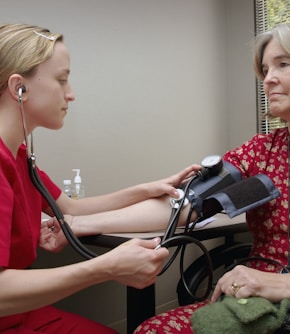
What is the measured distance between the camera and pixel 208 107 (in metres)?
2.75

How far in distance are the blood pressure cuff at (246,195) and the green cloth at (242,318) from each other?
1.12ft

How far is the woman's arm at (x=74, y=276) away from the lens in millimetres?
816

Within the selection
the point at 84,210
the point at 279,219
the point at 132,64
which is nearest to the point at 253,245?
the point at 279,219

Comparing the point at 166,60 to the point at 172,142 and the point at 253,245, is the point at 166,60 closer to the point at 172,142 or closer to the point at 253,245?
the point at 172,142

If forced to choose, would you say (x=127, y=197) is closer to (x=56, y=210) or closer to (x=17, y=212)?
(x=56, y=210)

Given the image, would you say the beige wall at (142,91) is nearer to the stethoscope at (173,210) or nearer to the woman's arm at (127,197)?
the woman's arm at (127,197)

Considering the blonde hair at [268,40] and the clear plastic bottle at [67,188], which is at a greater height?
the blonde hair at [268,40]

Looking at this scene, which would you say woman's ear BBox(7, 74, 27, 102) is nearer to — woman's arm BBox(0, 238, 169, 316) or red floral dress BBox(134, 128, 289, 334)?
woman's arm BBox(0, 238, 169, 316)

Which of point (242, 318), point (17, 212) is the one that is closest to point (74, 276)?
point (17, 212)

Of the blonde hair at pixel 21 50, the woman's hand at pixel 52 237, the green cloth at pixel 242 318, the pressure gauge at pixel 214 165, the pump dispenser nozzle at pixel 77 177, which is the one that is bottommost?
the green cloth at pixel 242 318

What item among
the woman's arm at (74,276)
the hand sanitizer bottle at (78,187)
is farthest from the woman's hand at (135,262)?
the hand sanitizer bottle at (78,187)

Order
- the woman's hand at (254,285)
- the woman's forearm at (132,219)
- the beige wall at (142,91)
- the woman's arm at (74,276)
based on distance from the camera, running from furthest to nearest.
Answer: the beige wall at (142,91)
the woman's forearm at (132,219)
the woman's hand at (254,285)
the woman's arm at (74,276)

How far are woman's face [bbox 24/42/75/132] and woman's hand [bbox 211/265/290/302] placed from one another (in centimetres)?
62

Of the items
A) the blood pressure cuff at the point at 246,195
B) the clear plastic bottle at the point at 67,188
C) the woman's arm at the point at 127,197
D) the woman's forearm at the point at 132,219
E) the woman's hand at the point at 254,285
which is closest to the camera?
the woman's hand at the point at 254,285
